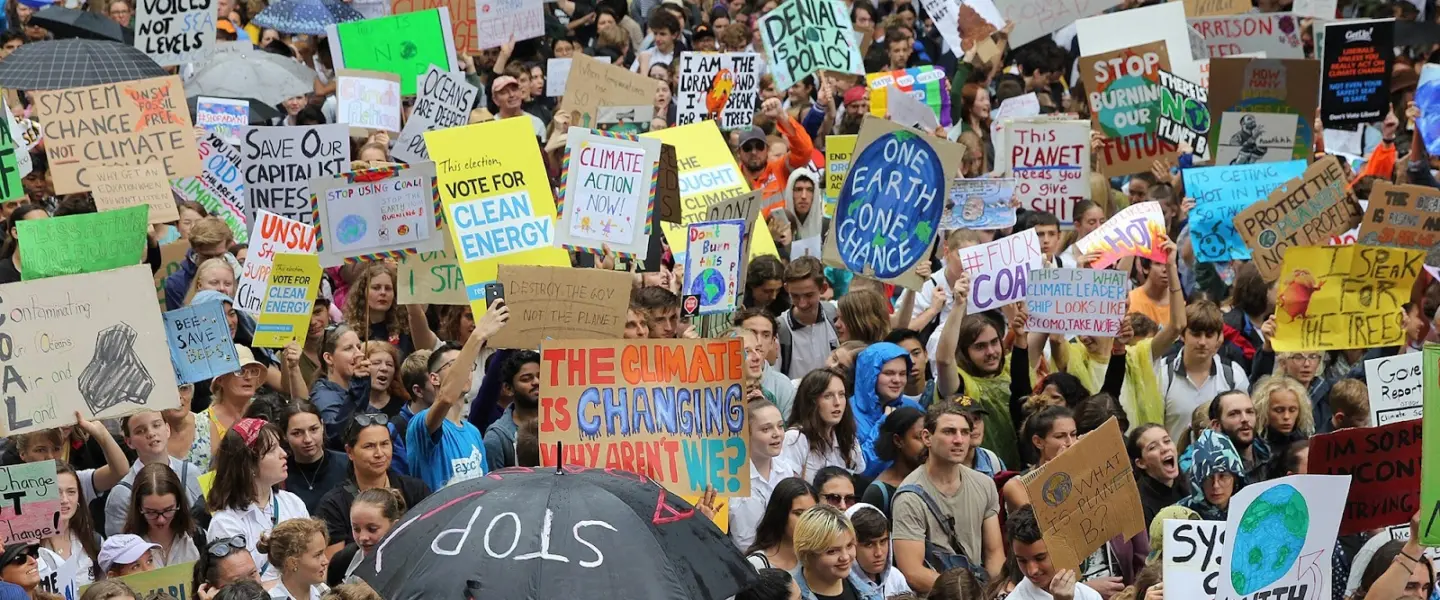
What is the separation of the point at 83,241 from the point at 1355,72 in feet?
29.1

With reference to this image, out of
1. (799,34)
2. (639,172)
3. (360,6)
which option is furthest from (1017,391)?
(360,6)

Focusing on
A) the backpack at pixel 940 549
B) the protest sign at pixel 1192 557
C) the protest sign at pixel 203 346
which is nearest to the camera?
the protest sign at pixel 1192 557

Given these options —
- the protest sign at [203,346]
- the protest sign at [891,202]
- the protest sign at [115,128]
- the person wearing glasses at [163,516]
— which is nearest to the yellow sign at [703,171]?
the protest sign at [891,202]

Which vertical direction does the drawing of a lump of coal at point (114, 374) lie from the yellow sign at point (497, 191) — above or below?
below

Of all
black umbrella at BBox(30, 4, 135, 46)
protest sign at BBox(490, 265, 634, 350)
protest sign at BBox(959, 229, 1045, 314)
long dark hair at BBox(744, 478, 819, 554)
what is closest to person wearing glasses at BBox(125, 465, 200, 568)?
protest sign at BBox(490, 265, 634, 350)

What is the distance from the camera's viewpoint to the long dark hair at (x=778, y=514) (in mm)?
8320

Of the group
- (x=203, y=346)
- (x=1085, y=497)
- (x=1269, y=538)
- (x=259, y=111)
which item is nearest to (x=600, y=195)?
(x=203, y=346)

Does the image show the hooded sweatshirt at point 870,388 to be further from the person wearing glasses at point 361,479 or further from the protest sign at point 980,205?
the protest sign at point 980,205

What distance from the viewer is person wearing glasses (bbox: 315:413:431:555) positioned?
28.6ft

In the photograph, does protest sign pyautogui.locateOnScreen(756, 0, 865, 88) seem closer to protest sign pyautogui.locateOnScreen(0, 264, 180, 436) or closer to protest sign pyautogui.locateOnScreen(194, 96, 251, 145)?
protest sign pyautogui.locateOnScreen(194, 96, 251, 145)

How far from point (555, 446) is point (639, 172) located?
318 centimetres

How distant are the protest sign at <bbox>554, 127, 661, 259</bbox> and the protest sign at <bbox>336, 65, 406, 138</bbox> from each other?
13.0ft

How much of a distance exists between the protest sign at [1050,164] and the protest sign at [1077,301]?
113 inches

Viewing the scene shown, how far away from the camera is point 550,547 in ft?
21.7
